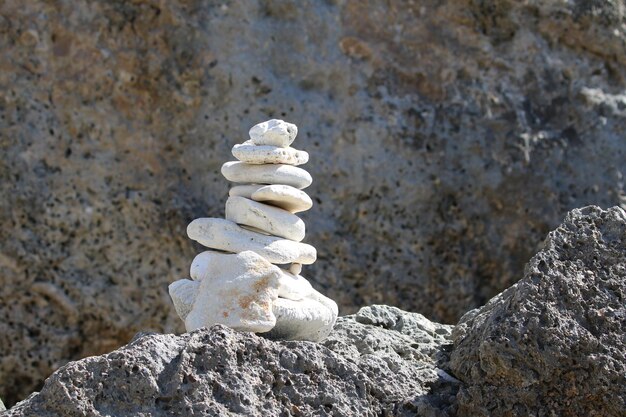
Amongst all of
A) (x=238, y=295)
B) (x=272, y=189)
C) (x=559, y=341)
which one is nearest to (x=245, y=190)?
(x=272, y=189)

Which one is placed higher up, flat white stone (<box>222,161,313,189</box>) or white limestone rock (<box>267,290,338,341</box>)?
flat white stone (<box>222,161,313,189</box>)

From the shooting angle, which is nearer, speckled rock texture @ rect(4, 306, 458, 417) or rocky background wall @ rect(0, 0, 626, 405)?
speckled rock texture @ rect(4, 306, 458, 417)

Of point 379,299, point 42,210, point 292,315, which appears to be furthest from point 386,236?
point 292,315

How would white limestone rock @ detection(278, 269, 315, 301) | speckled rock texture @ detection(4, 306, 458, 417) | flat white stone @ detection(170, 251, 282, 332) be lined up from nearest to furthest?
1. speckled rock texture @ detection(4, 306, 458, 417)
2. flat white stone @ detection(170, 251, 282, 332)
3. white limestone rock @ detection(278, 269, 315, 301)

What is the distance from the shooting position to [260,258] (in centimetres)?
297

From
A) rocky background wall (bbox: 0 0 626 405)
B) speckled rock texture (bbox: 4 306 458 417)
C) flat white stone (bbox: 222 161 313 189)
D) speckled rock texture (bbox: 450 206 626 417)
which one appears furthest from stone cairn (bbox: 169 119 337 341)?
rocky background wall (bbox: 0 0 626 405)

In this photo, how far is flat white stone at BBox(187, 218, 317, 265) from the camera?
10.3 feet

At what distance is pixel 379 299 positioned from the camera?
5148 mm

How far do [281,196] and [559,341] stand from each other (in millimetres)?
834

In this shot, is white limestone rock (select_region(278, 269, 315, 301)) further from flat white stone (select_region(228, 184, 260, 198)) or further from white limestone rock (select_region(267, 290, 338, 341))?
flat white stone (select_region(228, 184, 260, 198))

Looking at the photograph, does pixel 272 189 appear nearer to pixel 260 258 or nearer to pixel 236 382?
pixel 260 258

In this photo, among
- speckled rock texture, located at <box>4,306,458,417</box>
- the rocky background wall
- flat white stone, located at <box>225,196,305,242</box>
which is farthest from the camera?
the rocky background wall

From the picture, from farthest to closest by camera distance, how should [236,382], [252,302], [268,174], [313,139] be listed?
[313,139] < [268,174] < [252,302] < [236,382]

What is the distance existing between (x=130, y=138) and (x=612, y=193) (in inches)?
80.2
